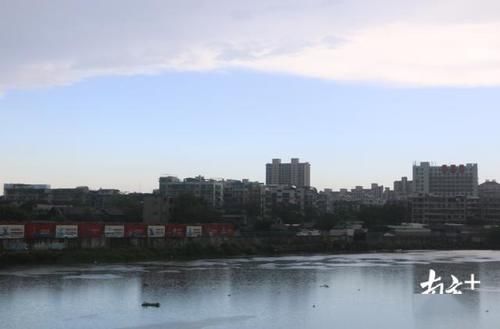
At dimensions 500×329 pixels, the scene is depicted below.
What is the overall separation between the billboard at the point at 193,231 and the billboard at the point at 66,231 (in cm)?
1371

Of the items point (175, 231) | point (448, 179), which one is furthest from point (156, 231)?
point (448, 179)

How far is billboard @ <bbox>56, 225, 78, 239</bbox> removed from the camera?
50.3 m

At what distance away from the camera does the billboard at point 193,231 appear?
2496 inches

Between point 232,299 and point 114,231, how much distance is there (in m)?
26.8

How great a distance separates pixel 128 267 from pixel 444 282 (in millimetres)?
20227

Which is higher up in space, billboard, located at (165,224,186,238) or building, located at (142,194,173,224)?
building, located at (142,194,173,224)

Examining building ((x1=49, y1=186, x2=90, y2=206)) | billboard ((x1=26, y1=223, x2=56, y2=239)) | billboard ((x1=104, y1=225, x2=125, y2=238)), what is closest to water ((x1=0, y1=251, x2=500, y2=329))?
billboard ((x1=26, y1=223, x2=56, y2=239))

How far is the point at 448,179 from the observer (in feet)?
523

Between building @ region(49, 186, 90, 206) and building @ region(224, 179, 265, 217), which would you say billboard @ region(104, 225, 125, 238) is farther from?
building @ region(49, 186, 90, 206)

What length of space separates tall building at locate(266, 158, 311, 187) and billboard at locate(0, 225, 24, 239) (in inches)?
5640

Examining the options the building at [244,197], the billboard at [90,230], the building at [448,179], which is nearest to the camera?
the billboard at [90,230]

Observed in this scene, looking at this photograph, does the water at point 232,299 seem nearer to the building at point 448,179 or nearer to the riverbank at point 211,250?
the riverbank at point 211,250

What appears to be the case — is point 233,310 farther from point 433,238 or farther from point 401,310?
point 433,238

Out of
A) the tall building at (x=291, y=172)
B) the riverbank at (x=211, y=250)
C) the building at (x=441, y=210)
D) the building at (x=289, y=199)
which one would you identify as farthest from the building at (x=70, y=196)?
the tall building at (x=291, y=172)
